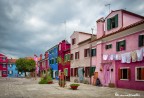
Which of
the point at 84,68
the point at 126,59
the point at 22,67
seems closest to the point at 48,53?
the point at 22,67

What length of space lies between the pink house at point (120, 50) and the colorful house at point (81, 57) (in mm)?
1783

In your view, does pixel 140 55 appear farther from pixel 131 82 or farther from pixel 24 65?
pixel 24 65

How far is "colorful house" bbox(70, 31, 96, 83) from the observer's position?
31862 millimetres

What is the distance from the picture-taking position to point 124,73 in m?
22.9

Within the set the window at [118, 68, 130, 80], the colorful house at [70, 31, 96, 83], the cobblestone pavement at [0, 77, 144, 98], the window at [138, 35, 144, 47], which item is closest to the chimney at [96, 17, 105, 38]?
the colorful house at [70, 31, 96, 83]

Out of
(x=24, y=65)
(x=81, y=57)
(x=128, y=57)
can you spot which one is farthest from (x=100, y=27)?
(x=24, y=65)

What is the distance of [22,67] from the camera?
232 feet

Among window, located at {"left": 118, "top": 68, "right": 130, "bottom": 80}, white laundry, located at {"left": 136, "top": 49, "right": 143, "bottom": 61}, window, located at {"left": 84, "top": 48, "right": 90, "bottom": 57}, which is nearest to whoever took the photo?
white laundry, located at {"left": 136, "top": 49, "right": 143, "bottom": 61}

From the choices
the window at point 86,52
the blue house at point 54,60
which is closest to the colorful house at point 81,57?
the window at point 86,52

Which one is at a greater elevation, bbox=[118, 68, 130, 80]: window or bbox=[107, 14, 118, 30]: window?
bbox=[107, 14, 118, 30]: window

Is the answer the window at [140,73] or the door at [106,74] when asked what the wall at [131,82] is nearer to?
the window at [140,73]

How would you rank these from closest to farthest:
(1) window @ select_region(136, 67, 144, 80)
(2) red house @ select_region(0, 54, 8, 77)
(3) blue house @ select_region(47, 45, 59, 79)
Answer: (1) window @ select_region(136, 67, 144, 80) < (3) blue house @ select_region(47, 45, 59, 79) < (2) red house @ select_region(0, 54, 8, 77)

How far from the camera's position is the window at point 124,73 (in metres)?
22.2

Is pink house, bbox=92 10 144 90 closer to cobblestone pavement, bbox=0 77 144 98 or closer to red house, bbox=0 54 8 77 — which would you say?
cobblestone pavement, bbox=0 77 144 98
